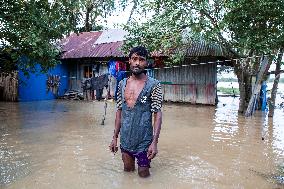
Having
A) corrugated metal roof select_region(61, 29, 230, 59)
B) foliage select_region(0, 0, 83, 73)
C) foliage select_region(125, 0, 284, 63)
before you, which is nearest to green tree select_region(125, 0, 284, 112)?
foliage select_region(125, 0, 284, 63)

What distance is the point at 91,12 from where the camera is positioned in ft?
87.8

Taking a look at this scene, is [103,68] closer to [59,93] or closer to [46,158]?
[59,93]

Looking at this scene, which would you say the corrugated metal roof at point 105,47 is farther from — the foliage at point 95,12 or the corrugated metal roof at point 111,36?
the foliage at point 95,12

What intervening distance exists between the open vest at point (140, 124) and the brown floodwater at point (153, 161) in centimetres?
52

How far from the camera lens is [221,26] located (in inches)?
478

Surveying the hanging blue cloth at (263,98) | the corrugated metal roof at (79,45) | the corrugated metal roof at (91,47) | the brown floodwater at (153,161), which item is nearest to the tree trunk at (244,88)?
the hanging blue cloth at (263,98)

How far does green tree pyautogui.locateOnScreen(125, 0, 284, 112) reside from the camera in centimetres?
1136

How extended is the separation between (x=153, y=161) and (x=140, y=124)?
1.50m

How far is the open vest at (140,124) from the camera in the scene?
4648 mm

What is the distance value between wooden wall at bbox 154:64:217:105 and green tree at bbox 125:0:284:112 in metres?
2.86

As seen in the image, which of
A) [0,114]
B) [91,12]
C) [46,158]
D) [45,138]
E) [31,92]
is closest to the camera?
[46,158]

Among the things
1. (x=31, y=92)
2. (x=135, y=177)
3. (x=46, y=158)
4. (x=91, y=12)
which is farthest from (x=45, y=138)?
(x=91, y=12)

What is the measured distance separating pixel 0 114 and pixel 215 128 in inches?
297

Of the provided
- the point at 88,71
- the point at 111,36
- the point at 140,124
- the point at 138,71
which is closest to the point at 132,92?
the point at 138,71
